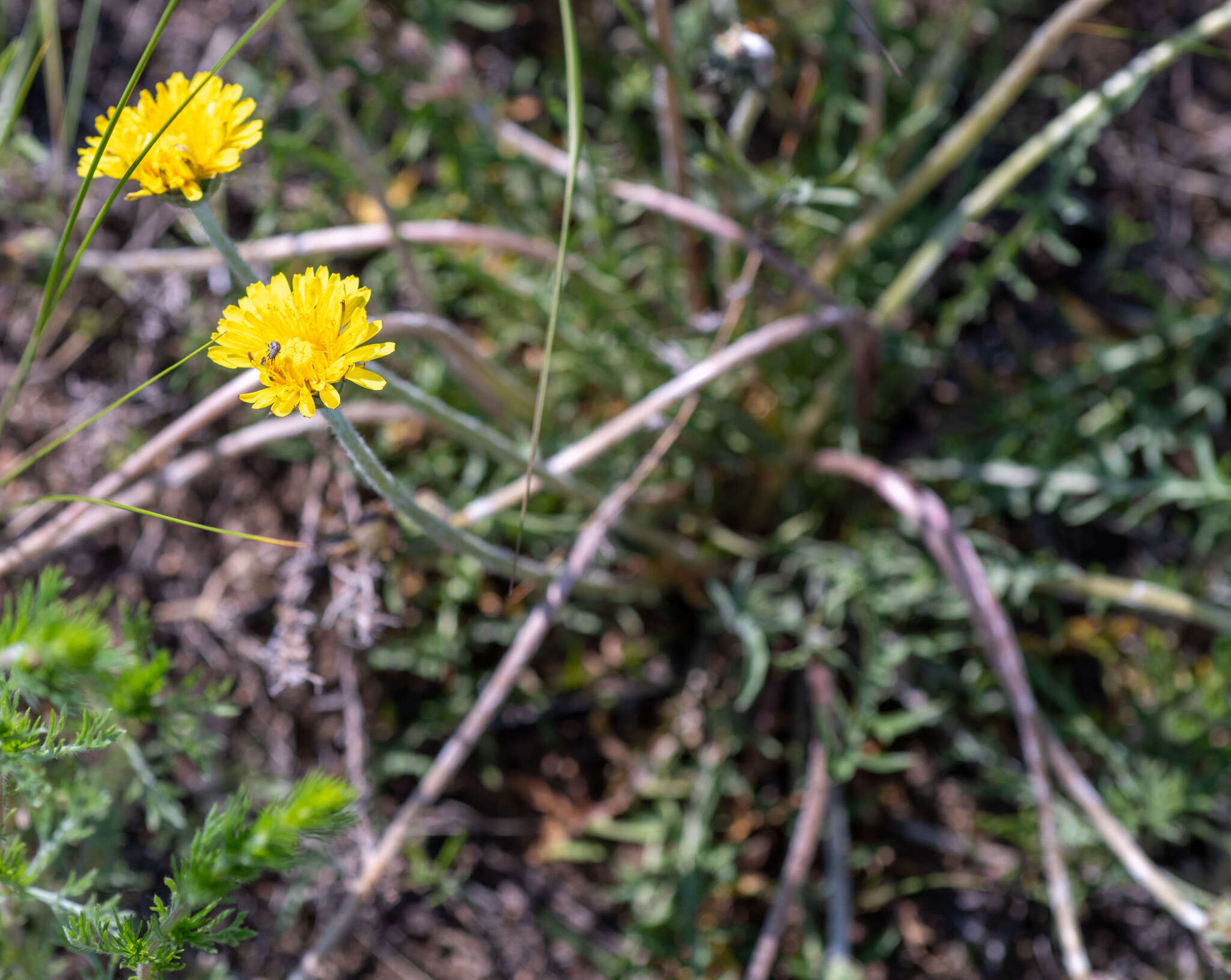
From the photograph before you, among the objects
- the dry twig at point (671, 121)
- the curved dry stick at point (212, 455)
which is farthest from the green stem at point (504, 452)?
the dry twig at point (671, 121)

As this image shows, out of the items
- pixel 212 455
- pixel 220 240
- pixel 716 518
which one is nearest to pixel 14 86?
pixel 212 455

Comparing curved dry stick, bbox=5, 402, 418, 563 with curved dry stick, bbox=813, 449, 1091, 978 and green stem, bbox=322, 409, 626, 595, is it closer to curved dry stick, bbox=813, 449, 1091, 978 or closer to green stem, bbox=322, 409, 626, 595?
green stem, bbox=322, 409, 626, 595

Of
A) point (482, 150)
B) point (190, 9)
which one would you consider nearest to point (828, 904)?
point (482, 150)

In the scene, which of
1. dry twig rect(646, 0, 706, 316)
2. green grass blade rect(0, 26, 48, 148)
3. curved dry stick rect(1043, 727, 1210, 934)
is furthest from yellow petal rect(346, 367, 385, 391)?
curved dry stick rect(1043, 727, 1210, 934)

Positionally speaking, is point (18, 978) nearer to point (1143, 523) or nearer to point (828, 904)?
point (828, 904)

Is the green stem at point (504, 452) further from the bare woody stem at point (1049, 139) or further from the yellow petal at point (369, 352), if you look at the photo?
the bare woody stem at point (1049, 139)

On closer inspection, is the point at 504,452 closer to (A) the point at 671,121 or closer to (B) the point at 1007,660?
(A) the point at 671,121
